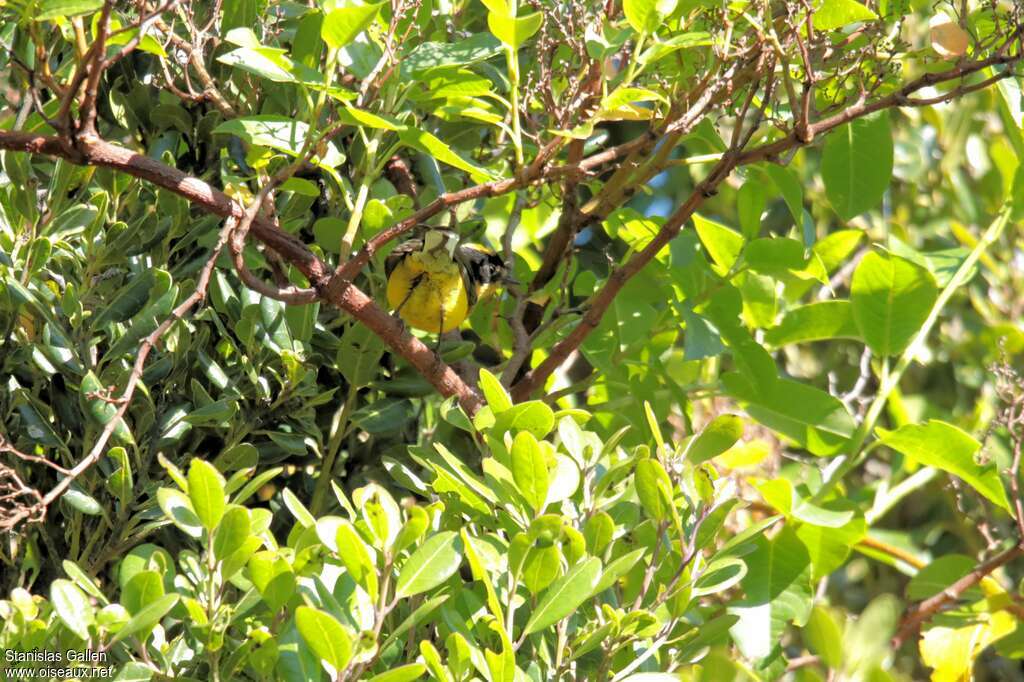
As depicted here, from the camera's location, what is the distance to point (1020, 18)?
1.34 m

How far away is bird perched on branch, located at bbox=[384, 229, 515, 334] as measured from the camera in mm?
1745

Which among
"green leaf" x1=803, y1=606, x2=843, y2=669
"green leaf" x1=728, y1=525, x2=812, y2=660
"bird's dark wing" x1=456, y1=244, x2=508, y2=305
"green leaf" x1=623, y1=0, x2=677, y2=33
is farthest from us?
"bird's dark wing" x1=456, y1=244, x2=508, y2=305

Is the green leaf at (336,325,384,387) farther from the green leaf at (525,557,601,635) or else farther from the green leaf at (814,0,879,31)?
the green leaf at (814,0,879,31)

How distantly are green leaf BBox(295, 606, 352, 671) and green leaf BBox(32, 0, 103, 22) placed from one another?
2.01 feet

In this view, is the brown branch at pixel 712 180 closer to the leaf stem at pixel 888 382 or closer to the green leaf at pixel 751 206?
the green leaf at pixel 751 206

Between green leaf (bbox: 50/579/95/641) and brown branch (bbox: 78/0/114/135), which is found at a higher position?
brown branch (bbox: 78/0/114/135)

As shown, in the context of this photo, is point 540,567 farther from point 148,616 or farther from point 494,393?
point 148,616

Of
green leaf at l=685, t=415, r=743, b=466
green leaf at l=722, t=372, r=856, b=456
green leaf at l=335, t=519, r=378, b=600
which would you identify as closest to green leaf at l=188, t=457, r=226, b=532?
green leaf at l=335, t=519, r=378, b=600

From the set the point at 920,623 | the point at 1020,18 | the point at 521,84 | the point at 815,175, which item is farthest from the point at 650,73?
the point at 815,175

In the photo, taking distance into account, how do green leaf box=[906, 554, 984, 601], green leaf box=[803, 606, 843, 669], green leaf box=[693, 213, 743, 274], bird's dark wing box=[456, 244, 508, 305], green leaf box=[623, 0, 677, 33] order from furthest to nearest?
green leaf box=[906, 554, 984, 601] → bird's dark wing box=[456, 244, 508, 305] → green leaf box=[693, 213, 743, 274] → green leaf box=[623, 0, 677, 33] → green leaf box=[803, 606, 843, 669]

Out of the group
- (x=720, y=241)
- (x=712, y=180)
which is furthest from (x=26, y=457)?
(x=720, y=241)

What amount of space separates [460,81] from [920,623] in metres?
1.16

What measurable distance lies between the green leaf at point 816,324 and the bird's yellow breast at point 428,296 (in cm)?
50

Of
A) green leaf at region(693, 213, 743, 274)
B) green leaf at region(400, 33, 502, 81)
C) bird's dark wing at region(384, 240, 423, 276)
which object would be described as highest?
green leaf at region(400, 33, 502, 81)
